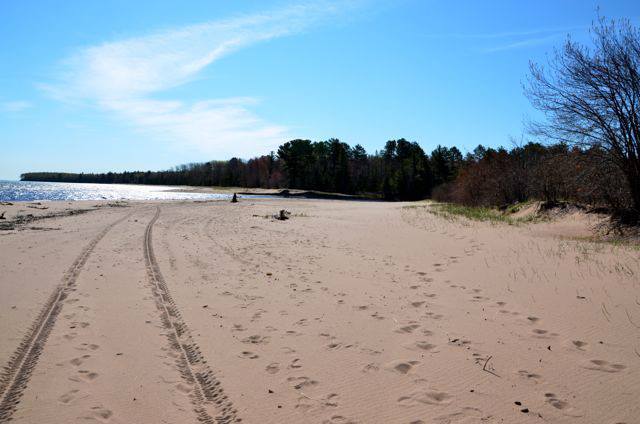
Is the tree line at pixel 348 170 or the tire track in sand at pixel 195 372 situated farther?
the tree line at pixel 348 170

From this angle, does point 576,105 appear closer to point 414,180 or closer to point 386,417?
point 386,417

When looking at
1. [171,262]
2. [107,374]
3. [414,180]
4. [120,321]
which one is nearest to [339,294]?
[120,321]

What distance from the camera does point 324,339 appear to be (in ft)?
17.2

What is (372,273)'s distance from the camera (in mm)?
9078

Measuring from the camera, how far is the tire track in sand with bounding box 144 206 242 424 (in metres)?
3.52

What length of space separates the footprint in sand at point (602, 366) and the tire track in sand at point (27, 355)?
18.1 ft

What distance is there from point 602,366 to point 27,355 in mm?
6296

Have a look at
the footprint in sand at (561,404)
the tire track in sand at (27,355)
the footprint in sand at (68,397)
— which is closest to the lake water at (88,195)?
the tire track in sand at (27,355)

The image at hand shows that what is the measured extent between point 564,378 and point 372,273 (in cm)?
524

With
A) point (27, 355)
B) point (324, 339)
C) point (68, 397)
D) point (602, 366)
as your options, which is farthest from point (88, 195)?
point (602, 366)

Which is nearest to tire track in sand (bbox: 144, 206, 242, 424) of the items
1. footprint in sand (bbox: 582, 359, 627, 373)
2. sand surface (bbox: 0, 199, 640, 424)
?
sand surface (bbox: 0, 199, 640, 424)

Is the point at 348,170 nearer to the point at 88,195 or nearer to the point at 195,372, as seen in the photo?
the point at 88,195

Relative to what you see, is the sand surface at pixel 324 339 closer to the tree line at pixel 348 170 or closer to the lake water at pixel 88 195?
the lake water at pixel 88 195

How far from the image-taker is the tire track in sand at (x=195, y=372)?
3.52 metres
